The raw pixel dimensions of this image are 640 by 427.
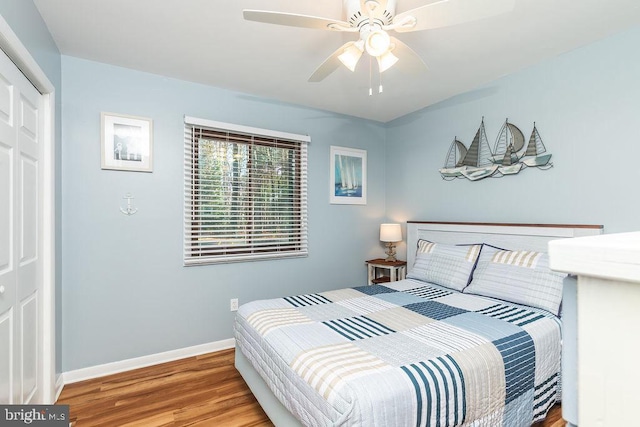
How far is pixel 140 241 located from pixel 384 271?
2782 millimetres

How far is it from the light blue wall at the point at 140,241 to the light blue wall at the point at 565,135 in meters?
1.79

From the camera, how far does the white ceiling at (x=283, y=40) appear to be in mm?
1923

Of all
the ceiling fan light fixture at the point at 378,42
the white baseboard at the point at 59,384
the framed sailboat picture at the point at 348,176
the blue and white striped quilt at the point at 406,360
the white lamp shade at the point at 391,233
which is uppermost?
the ceiling fan light fixture at the point at 378,42

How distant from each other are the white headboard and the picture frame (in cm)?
284

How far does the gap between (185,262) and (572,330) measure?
9.78 feet

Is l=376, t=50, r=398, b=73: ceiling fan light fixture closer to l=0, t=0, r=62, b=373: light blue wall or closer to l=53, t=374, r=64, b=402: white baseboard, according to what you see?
l=0, t=0, r=62, b=373: light blue wall

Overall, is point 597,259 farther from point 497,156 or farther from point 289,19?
point 497,156

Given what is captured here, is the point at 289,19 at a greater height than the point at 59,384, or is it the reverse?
the point at 289,19

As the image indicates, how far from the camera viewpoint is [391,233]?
12.3 feet

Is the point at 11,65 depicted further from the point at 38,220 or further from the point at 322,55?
the point at 322,55

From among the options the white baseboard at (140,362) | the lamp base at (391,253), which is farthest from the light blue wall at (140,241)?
the lamp base at (391,253)

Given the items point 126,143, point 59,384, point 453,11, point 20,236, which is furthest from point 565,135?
point 59,384

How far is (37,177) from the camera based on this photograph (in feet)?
6.59

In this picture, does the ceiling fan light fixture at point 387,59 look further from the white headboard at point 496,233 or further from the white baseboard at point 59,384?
the white baseboard at point 59,384
